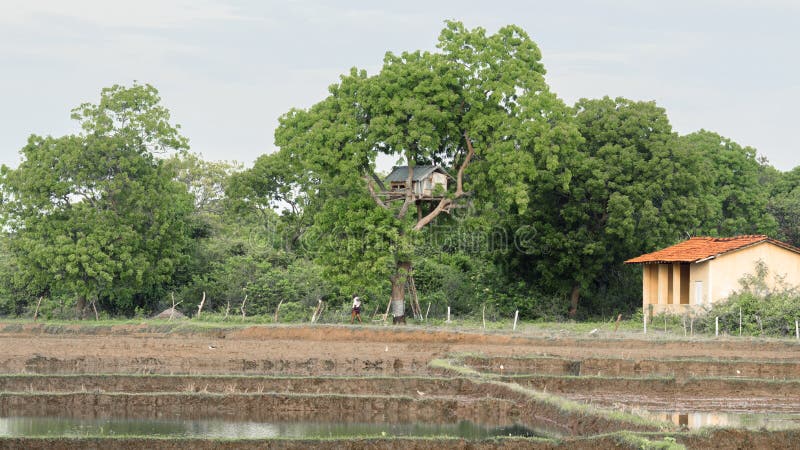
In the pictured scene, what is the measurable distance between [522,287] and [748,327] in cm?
1387

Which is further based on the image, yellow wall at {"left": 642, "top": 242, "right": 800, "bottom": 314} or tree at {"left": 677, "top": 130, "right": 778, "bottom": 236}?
tree at {"left": 677, "top": 130, "right": 778, "bottom": 236}

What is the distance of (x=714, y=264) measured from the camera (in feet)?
142

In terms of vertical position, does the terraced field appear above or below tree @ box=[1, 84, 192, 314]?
below

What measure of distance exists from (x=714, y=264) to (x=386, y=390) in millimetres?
22397

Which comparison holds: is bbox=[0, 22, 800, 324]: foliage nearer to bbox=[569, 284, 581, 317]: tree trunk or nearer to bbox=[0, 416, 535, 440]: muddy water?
bbox=[569, 284, 581, 317]: tree trunk

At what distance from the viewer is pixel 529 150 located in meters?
45.6

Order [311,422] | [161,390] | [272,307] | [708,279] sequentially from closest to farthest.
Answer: [311,422] < [161,390] < [708,279] < [272,307]

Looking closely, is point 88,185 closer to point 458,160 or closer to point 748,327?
point 458,160

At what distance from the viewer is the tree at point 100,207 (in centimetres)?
4575

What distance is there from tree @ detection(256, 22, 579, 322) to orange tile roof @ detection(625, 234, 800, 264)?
542cm

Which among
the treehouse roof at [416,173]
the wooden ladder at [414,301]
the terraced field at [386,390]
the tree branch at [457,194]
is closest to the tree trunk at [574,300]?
the wooden ladder at [414,301]

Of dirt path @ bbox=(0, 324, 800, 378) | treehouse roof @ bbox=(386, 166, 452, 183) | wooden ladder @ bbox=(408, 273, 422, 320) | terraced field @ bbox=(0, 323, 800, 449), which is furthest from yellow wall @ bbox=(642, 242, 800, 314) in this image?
treehouse roof @ bbox=(386, 166, 452, 183)

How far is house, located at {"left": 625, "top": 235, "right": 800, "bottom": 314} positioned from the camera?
43.3 metres

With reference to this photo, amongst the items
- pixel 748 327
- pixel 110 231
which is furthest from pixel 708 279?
pixel 110 231
